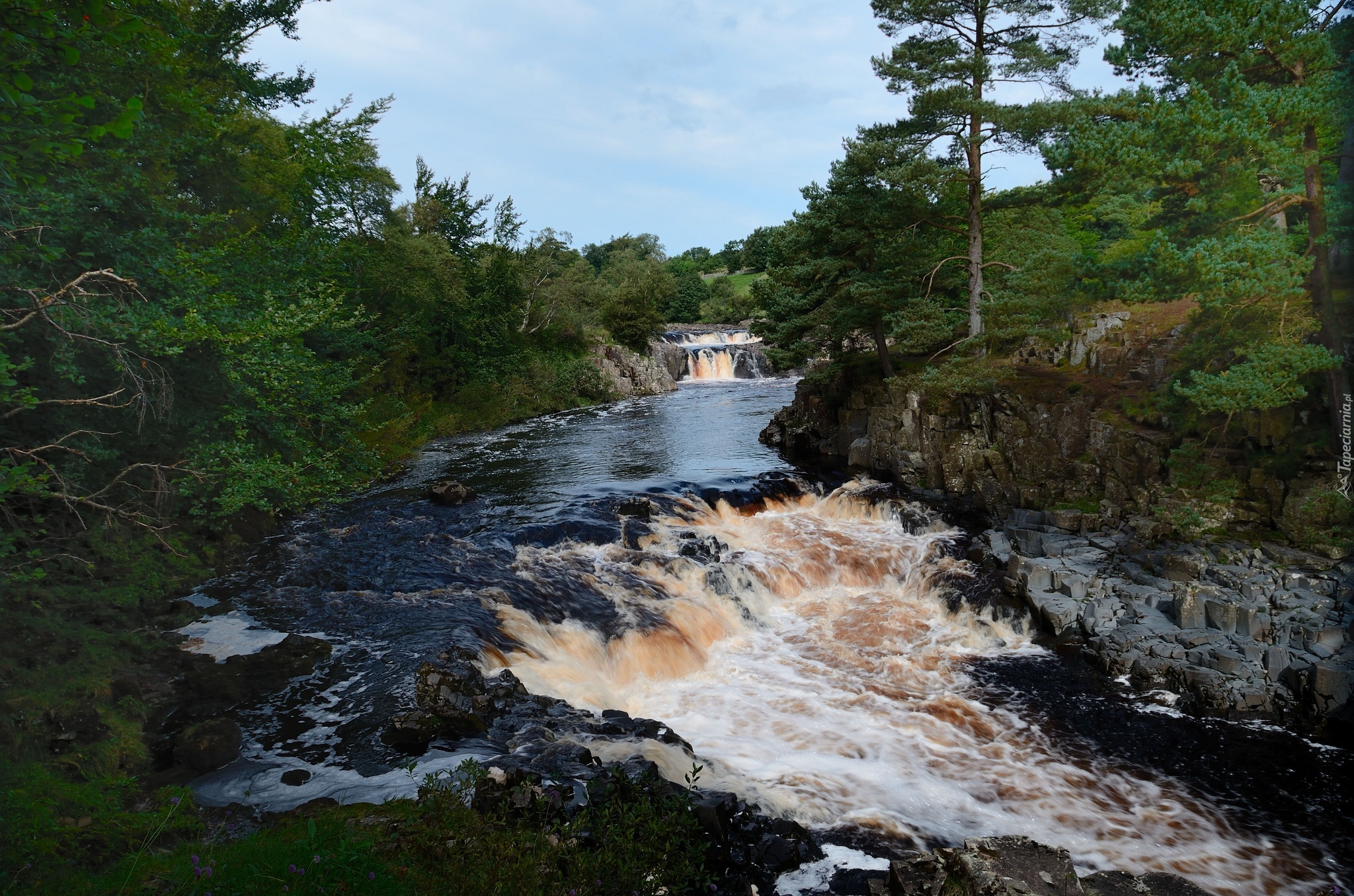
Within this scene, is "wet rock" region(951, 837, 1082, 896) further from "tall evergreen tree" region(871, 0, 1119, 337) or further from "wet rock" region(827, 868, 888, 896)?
"tall evergreen tree" region(871, 0, 1119, 337)

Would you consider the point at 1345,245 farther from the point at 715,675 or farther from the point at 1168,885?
the point at 715,675

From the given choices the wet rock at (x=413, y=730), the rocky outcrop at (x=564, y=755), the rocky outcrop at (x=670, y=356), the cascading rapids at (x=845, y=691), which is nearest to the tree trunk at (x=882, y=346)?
the cascading rapids at (x=845, y=691)

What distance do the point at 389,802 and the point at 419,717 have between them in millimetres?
1784

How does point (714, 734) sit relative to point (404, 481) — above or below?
below

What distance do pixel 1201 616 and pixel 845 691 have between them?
18.7 feet

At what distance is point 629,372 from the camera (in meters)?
47.9

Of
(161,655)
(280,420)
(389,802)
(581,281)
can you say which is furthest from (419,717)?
(581,281)

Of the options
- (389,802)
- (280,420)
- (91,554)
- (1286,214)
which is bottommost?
(389,802)

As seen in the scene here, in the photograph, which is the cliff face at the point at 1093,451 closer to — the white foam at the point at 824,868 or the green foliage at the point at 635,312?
→ the white foam at the point at 824,868

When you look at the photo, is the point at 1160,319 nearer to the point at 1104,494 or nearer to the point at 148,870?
the point at 1104,494

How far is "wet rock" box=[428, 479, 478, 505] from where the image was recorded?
60.2ft

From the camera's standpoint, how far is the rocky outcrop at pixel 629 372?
45.4 m

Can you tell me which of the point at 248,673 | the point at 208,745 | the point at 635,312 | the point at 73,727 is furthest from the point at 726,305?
the point at 73,727

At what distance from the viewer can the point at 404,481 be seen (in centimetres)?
2094
